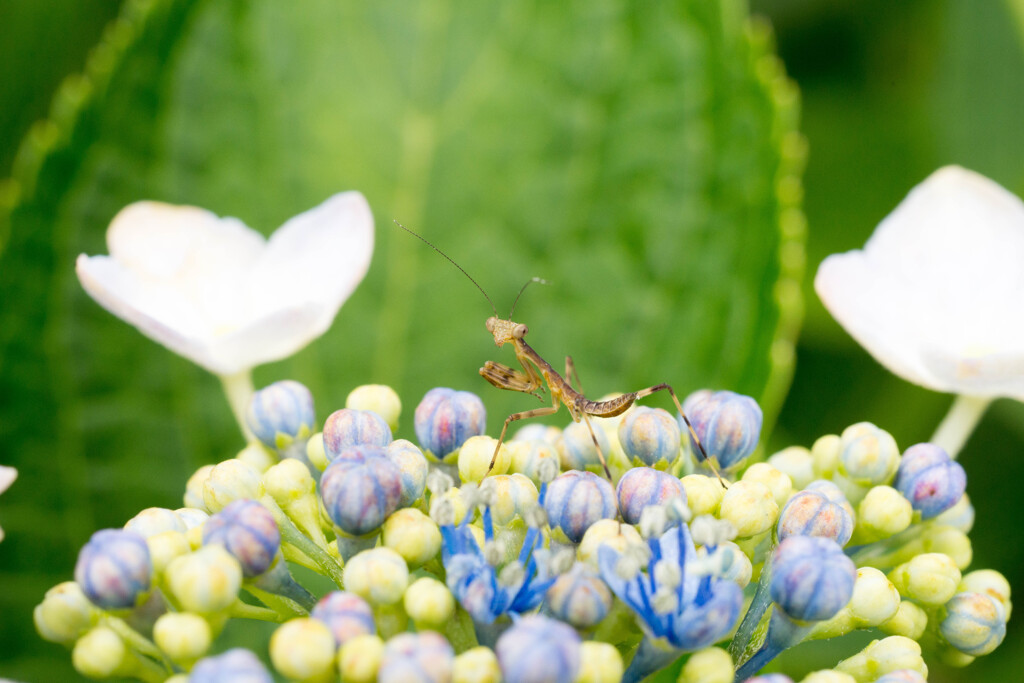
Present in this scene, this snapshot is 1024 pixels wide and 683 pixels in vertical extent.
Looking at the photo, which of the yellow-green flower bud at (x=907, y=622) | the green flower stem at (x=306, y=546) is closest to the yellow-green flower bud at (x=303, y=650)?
the green flower stem at (x=306, y=546)

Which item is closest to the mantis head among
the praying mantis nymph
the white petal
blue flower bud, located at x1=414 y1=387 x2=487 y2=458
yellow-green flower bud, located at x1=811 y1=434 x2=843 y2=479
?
the praying mantis nymph

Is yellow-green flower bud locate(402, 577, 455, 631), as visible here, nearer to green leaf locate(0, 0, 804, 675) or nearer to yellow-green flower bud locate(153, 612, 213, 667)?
yellow-green flower bud locate(153, 612, 213, 667)

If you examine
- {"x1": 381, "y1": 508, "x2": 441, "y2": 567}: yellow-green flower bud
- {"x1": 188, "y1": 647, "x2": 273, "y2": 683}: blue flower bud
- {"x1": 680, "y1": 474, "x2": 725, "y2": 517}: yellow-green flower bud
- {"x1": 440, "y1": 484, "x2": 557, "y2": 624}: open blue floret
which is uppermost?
{"x1": 680, "y1": 474, "x2": 725, "y2": 517}: yellow-green flower bud

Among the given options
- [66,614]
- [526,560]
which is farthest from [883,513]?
[66,614]

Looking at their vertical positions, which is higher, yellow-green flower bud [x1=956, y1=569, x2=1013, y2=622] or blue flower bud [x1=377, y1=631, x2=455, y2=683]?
yellow-green flower bud [x1=956, y1=569, x2=1013, y2=622]

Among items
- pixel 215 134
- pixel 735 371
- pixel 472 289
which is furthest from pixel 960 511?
pixel 215 134

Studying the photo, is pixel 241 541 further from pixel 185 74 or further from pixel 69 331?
pixel 185 74

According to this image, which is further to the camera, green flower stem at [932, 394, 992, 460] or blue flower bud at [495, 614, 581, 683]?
green flower stem at [932, 394, 992, 460]
